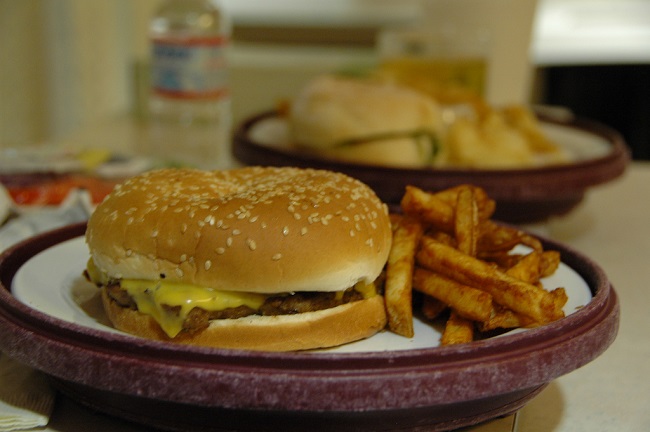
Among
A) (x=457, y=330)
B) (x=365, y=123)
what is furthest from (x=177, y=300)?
(x=365, y=123)

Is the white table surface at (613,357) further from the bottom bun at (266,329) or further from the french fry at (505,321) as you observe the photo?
the bottom bun at (266,329)

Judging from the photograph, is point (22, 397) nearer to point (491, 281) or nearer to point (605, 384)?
point (491, 281)

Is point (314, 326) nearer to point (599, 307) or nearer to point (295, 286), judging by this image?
point (295, 286)

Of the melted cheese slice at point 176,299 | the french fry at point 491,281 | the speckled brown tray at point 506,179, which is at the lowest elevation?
the speckled brown tray at point 506,179

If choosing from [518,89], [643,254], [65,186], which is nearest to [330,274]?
[65,186]

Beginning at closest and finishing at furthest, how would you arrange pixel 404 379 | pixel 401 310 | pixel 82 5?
pixel 404 379 → pixel 401 310 → pixel 82 5

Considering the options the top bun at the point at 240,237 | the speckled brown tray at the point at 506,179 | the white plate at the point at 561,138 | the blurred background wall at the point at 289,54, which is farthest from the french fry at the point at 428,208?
the blurred background wall at the point at 289,54

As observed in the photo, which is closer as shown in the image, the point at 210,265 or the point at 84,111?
the point at 210,265
